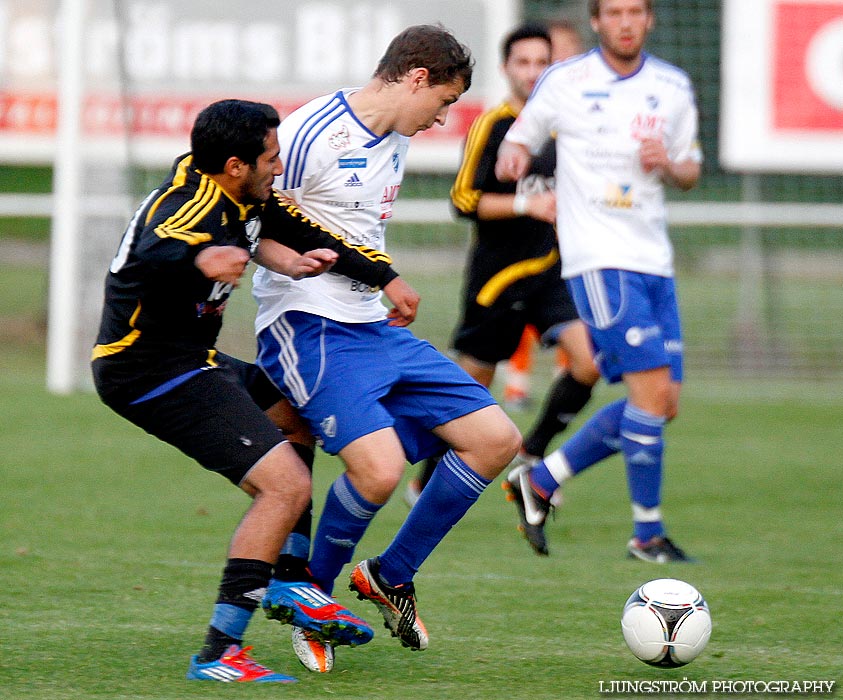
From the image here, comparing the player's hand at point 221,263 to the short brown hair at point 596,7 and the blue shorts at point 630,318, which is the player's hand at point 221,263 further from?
the short brown hair at point 596,7

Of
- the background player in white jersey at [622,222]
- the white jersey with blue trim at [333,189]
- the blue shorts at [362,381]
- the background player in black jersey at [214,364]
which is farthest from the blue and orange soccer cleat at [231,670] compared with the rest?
the background player in white jersey at [622,222]

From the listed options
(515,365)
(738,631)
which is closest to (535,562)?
(738,631)

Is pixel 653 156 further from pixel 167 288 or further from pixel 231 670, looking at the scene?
pixel 231 670

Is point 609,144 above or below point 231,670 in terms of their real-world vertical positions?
above

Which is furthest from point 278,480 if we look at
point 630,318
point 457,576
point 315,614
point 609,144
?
point 609,144

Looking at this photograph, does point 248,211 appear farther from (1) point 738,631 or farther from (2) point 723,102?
(2) point 723,102

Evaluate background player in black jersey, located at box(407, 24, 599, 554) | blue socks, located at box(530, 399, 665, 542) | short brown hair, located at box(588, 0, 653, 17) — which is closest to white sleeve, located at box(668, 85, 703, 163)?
short brown hair, located at box(588, 0, 653, 17)

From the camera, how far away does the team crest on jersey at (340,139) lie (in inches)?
178

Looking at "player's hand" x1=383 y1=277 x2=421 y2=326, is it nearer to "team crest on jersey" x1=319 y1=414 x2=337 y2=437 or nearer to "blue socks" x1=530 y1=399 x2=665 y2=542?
"team crest on jersey" x1=319 y1=414 x2=337 y2=437

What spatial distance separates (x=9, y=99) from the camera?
1234 centimetres

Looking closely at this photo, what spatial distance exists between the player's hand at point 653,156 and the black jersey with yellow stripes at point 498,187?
4.03 feet

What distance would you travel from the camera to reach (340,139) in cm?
454

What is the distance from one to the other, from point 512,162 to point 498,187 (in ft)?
4.00

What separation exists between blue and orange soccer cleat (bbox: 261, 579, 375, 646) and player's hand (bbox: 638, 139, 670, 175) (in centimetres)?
266
